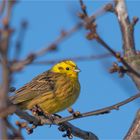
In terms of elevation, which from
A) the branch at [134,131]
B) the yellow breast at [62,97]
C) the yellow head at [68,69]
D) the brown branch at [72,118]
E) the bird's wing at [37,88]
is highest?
the yellow head at [68,69]

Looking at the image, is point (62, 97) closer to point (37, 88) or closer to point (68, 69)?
point (37, 88)

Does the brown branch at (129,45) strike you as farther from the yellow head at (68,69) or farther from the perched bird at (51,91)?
the yellow head at (68,69)

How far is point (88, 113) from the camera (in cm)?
332

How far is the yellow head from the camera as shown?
802 cm

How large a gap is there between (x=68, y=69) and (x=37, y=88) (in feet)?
3.24

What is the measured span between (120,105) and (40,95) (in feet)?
13.6

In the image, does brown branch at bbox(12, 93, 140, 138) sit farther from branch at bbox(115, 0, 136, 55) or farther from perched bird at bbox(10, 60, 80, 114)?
perched bird at bbox(10, 60, 80, 114)

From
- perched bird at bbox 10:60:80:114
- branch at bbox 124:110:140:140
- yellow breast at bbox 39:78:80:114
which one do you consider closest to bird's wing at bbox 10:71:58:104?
perched bird at bbox 10:60:80:114

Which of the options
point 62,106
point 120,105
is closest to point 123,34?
point 120,105

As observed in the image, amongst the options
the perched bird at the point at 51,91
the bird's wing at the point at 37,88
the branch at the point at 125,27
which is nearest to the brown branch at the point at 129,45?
the branch at the point at 125,27

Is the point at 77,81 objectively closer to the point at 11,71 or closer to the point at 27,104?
the point at 27,104

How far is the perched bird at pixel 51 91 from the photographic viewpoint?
6.91 m

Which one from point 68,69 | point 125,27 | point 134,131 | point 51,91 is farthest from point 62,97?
point 134,131

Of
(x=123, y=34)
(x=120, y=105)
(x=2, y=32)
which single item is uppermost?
(x=123, y=34)
